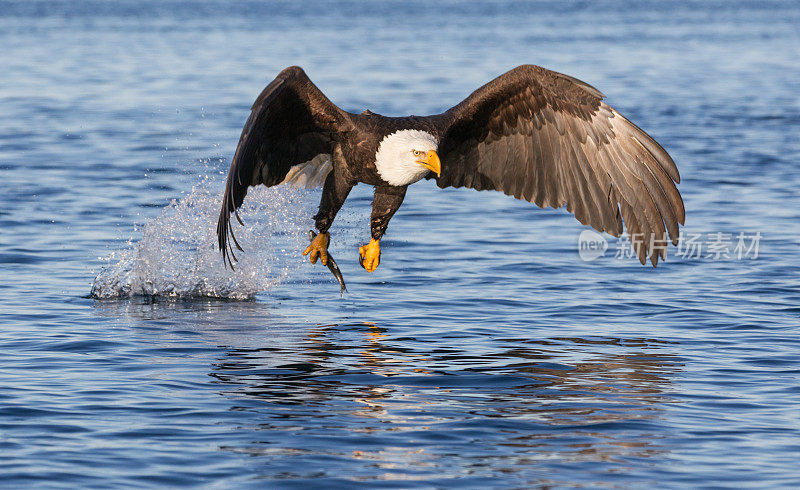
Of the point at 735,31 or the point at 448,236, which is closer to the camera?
the point at 448,236

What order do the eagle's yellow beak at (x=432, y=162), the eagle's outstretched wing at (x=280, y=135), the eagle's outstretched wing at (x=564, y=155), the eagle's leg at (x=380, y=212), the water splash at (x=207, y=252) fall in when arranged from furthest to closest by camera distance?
the water splash at (x=207, y=252), the eagle's leg at (x=380, y=212), the eagle's outstretched wing at (x=564, y=155), the eagle's yellow beak at (x=432, y=162), the eagle's outstretched wing at (x=280, y=135)

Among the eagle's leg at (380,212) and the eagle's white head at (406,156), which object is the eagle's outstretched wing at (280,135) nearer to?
the eagle's white head at (406,156)

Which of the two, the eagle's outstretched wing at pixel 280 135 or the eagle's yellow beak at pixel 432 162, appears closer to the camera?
the eagle's outstretched wing at pixel 280 135

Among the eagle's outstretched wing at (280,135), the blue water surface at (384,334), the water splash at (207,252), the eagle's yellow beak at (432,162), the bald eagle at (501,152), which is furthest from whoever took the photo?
the water splash at (207,252)

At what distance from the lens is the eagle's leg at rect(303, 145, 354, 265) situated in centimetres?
862

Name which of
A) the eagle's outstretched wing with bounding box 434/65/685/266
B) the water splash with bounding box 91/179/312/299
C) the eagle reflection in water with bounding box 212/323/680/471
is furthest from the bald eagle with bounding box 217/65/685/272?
the water splash with bounding box 91/179/312/299

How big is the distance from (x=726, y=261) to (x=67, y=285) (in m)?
5.69

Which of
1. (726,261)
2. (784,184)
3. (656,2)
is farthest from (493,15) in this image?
(726,261)

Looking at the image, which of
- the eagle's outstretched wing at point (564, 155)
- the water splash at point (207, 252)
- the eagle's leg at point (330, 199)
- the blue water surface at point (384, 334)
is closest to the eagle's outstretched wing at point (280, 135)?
the eagle's leg at point (330, 199)

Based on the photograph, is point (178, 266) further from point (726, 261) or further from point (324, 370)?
point (726, 261)

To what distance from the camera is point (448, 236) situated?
41.1 feet

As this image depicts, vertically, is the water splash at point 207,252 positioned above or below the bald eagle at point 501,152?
below

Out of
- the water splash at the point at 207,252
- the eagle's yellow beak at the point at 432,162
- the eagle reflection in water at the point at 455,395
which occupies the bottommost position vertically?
the eagle reflection in water at the point at 455,395

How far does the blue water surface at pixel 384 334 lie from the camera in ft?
20.1
